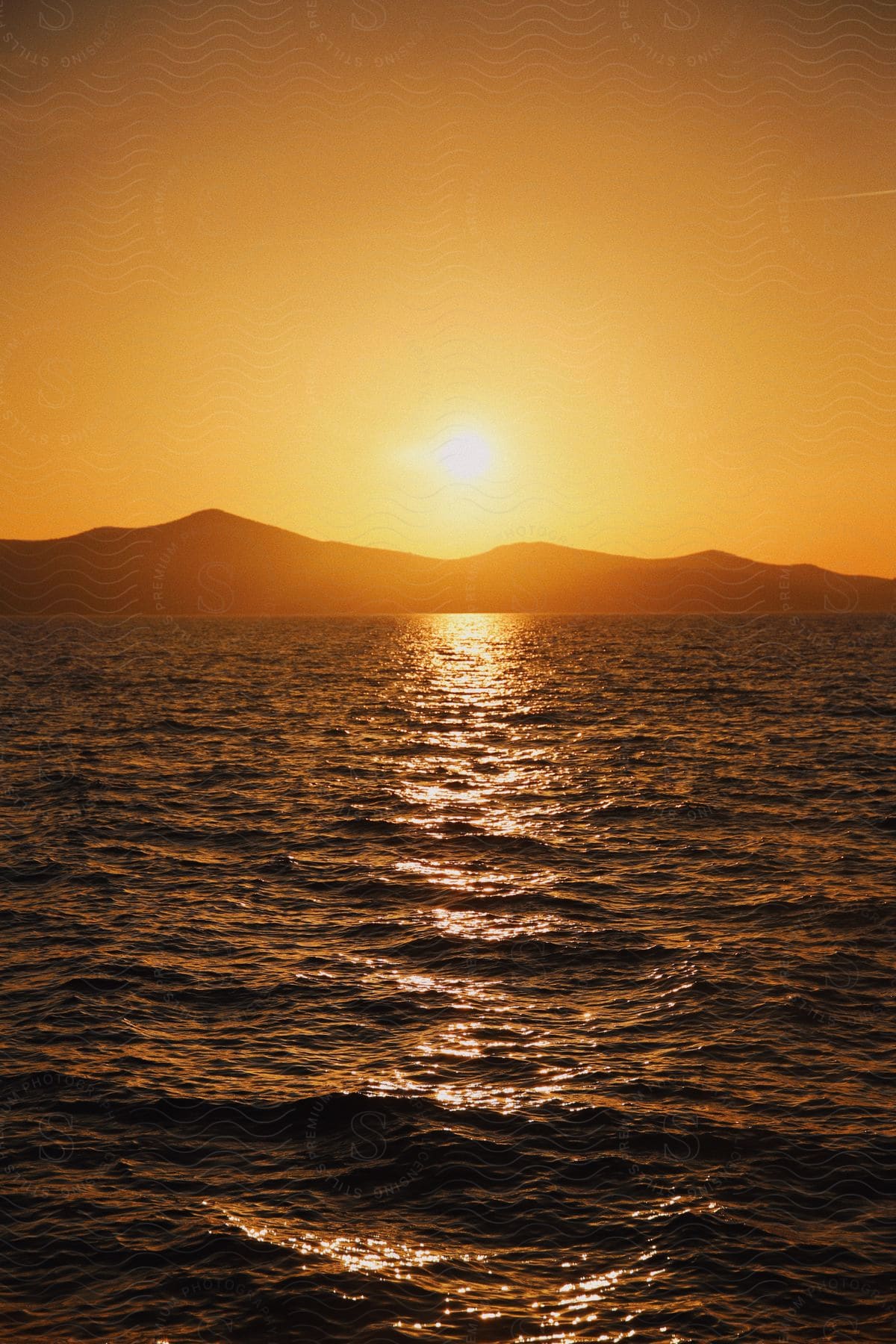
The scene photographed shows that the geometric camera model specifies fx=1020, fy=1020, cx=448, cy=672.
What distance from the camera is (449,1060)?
58.3 feet

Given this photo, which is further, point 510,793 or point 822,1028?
point 510,793

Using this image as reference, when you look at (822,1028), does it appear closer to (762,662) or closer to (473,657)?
(762,662)

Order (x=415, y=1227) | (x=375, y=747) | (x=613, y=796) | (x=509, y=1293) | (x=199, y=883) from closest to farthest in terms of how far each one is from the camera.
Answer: (x=509, y=1293)
(x=415, y=1227)
(x=199, y=883)
(x=613, y=796)
(x=375, y=747)

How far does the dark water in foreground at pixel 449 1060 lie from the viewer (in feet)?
40.0

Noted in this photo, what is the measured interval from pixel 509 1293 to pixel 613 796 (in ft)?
94.6

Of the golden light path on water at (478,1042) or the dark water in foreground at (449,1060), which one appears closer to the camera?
the golden light path on water at (478,1042)

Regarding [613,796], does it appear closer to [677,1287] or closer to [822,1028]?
[822,1028]

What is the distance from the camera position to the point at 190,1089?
1669 cm

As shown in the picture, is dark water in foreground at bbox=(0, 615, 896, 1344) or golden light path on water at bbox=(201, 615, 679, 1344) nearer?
golden light path on water at bbox=(201, 615, 679, 1344)

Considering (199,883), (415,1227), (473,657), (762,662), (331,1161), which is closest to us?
(415,1227)

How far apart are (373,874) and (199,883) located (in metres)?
4.87

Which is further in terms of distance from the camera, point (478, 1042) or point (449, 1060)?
point (478, 1042)

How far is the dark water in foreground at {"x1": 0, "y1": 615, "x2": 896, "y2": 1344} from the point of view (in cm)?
1219

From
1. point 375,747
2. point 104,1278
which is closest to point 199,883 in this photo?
point 104,1278
